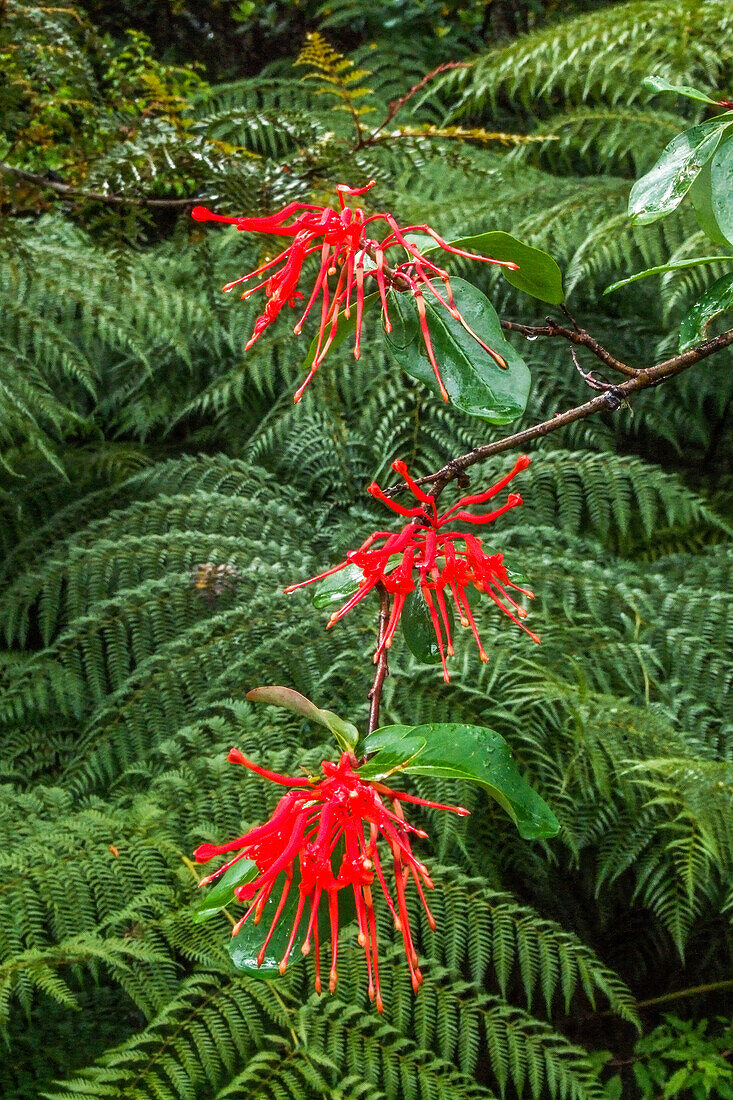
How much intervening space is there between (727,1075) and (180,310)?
145 cm

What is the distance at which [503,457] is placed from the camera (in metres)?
1.50

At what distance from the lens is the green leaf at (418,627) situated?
0.43 meters

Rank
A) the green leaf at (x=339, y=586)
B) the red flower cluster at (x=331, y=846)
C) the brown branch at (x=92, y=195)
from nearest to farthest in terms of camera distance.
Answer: the red flower cluster at (x=331, y=846) → the green leaf at (x=339, y=586) → the brown branch at (x=92, y=195)

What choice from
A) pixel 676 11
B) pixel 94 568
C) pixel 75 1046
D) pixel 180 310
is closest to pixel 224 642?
pixel 94 568

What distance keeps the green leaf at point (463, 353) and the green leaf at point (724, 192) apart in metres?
0.10

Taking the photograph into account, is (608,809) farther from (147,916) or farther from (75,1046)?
(75,1046)

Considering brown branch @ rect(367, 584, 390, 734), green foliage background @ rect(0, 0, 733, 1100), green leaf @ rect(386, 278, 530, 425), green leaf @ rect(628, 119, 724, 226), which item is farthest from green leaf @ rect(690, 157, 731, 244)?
green foliage background @ rect(0, 0, 733, 1100)

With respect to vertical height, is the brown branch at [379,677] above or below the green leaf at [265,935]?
above

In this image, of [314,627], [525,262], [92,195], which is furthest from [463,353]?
[314,627]

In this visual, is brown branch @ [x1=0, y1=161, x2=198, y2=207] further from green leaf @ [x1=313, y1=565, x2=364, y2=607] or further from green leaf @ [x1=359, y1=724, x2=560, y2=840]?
green leaf @ [x1=359, y1=724, x2=560, y2=840]

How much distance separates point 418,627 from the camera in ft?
1.42

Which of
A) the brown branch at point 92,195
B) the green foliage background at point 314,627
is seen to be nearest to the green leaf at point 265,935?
the green foliage background at point 314,627

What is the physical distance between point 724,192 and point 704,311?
7cm

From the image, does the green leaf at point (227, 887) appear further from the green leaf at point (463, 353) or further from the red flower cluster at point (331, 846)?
the green leaf at point (463, 353)
